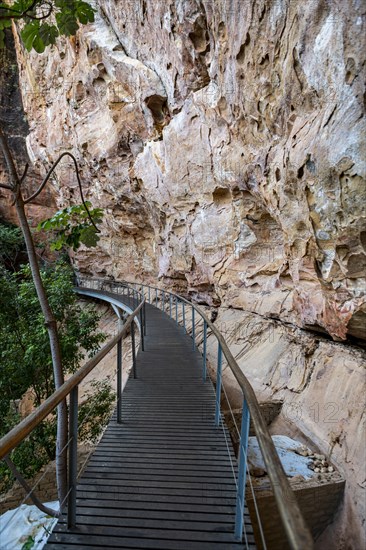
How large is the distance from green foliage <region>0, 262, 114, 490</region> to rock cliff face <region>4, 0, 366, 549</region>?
3495 millimetres

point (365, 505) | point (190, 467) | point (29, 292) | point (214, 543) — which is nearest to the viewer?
point (214, 543)

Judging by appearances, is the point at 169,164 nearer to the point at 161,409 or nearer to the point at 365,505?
the point at 161,409

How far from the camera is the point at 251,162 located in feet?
21.0

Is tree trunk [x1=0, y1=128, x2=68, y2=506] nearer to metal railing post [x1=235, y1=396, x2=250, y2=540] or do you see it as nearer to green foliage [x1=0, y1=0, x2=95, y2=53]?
green foliage [x1=0, y1=0, x2=95, y2=53]

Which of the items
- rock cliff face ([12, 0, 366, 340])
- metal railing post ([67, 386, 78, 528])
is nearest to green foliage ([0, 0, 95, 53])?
metal railing post ([67, 386, 78, 528])

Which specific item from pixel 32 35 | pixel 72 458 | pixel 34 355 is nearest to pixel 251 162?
pixel 32 35

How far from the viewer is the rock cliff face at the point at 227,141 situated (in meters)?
3.85

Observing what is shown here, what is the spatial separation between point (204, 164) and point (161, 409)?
6.53 metres

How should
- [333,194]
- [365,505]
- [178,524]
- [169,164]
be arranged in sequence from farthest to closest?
[169,164]
[333,194]
[365,505]
[178,524]

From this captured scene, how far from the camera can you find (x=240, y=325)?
8.13 metres

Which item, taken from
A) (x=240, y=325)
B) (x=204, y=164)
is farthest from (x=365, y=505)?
(x=204, y=164)

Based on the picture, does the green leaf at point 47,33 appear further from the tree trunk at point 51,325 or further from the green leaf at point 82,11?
the tree trunk at point 51,325

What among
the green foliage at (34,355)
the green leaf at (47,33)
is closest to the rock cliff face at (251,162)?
the green leaf at (47,33)

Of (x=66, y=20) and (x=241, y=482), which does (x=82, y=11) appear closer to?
(x=66, y=20)
